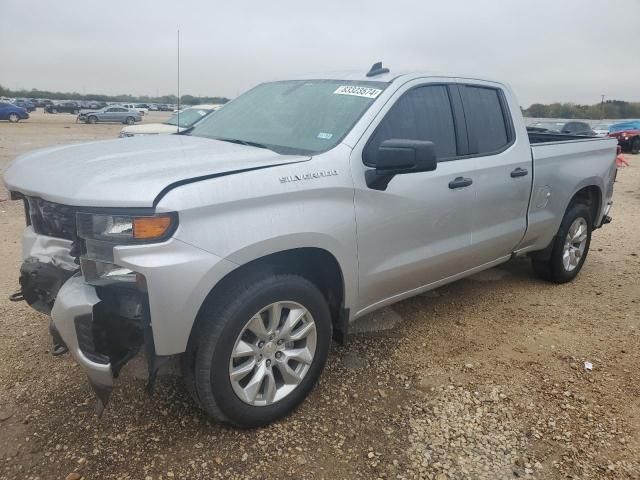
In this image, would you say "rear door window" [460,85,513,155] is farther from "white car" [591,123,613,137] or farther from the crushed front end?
"white car" [591,123,613,137]

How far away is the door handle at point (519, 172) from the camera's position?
393 cm

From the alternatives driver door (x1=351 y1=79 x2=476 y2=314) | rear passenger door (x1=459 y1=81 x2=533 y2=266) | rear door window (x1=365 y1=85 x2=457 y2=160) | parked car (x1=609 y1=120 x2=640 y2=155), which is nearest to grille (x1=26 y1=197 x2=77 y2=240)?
driver door (x1=351 y1=79 x2=476 y2=314)

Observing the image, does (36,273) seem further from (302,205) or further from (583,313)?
(583,313)

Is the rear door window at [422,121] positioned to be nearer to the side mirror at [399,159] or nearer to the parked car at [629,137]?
the side mirror at [399,159]

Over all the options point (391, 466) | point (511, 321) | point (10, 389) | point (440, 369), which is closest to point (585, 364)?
point (511, 321)

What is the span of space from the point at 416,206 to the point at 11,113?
3902 cm

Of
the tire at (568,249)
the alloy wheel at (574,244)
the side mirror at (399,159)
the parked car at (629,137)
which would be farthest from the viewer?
the parked car at (629,137)

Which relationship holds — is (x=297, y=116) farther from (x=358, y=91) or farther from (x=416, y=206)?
(x=416, y=206)

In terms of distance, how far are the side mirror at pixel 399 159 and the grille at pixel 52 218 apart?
59.3 inches

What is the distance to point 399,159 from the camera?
8.82ft

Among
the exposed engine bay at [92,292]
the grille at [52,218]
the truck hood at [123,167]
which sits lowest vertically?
the exposed engine bay at [92,292]

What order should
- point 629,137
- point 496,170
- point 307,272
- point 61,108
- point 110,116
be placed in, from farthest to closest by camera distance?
point 61,108, point 110,116, point 629,137, point 496,170, point 307,272

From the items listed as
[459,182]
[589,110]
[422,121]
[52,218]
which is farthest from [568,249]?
[589,110]

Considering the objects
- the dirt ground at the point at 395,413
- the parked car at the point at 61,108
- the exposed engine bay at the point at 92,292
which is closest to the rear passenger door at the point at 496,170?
the dirt ground at the point at 395,413
